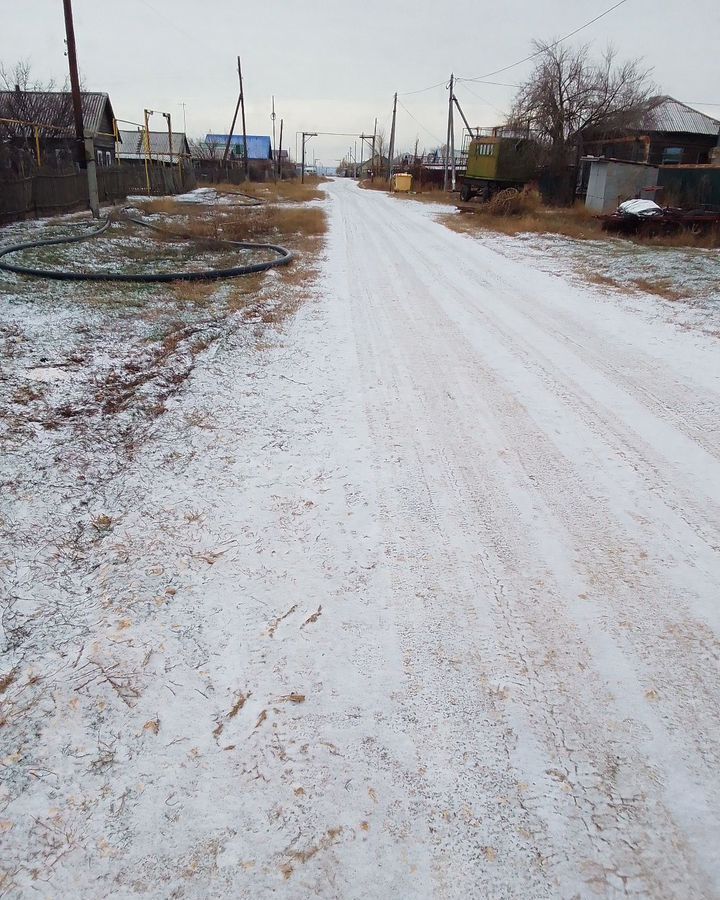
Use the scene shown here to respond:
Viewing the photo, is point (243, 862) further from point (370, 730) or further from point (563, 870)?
point (563, 870)

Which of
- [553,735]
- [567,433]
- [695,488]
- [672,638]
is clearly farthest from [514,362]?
[553,735]

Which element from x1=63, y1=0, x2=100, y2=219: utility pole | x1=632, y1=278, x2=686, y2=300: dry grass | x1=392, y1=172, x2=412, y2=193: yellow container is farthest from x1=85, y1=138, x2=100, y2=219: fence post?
x1=392, y1=172, x2=412, y2=193: yellow container

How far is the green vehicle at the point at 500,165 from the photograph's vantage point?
2792cm

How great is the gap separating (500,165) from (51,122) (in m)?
23.5

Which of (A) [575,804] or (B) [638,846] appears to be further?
(A) [575,804]

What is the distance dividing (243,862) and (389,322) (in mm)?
5641

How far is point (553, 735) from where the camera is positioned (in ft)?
6.33

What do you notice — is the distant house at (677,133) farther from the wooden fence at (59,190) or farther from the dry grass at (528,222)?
the wooden fence at (59,190)

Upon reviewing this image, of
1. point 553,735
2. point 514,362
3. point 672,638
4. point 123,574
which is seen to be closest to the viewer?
point 553,735

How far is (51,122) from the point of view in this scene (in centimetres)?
3023

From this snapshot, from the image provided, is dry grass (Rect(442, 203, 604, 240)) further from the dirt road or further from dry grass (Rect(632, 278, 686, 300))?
the dirt road

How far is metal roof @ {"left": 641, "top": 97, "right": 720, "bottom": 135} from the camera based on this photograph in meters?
36.1

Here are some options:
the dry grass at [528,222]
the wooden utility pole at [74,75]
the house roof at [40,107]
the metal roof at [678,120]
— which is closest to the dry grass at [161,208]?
the wooden utility pole at [74,75]

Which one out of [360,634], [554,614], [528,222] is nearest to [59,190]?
[528,222]
